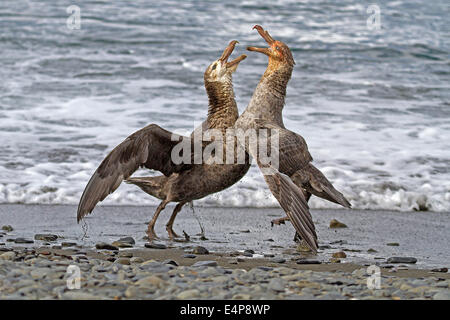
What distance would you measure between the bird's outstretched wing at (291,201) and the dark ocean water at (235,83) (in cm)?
229

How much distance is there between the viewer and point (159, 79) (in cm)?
1453

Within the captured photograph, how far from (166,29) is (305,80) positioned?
5.28 metres

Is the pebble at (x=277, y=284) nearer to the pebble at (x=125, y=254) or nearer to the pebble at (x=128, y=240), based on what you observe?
the pebble at (x=125, y=254)

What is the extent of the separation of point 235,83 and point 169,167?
7.39 metres

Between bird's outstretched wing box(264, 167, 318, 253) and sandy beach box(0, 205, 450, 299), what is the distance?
274 mm

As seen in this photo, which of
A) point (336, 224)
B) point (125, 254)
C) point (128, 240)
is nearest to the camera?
point (125, 254)

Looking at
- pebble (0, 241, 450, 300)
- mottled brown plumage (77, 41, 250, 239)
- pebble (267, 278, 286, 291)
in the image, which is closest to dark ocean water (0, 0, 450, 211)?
mottled brown plumage (77, 41, 250, 239)

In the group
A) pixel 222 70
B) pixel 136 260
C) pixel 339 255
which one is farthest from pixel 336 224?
pixel 136 260

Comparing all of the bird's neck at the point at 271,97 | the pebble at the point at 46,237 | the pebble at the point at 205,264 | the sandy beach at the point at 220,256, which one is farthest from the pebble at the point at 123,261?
the bird's neck at the point at 271,97

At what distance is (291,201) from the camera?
6066 millimetres

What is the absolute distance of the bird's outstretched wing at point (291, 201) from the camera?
19.6 feet

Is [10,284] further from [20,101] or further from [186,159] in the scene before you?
[20,101]

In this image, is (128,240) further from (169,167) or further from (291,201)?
(291,201)
